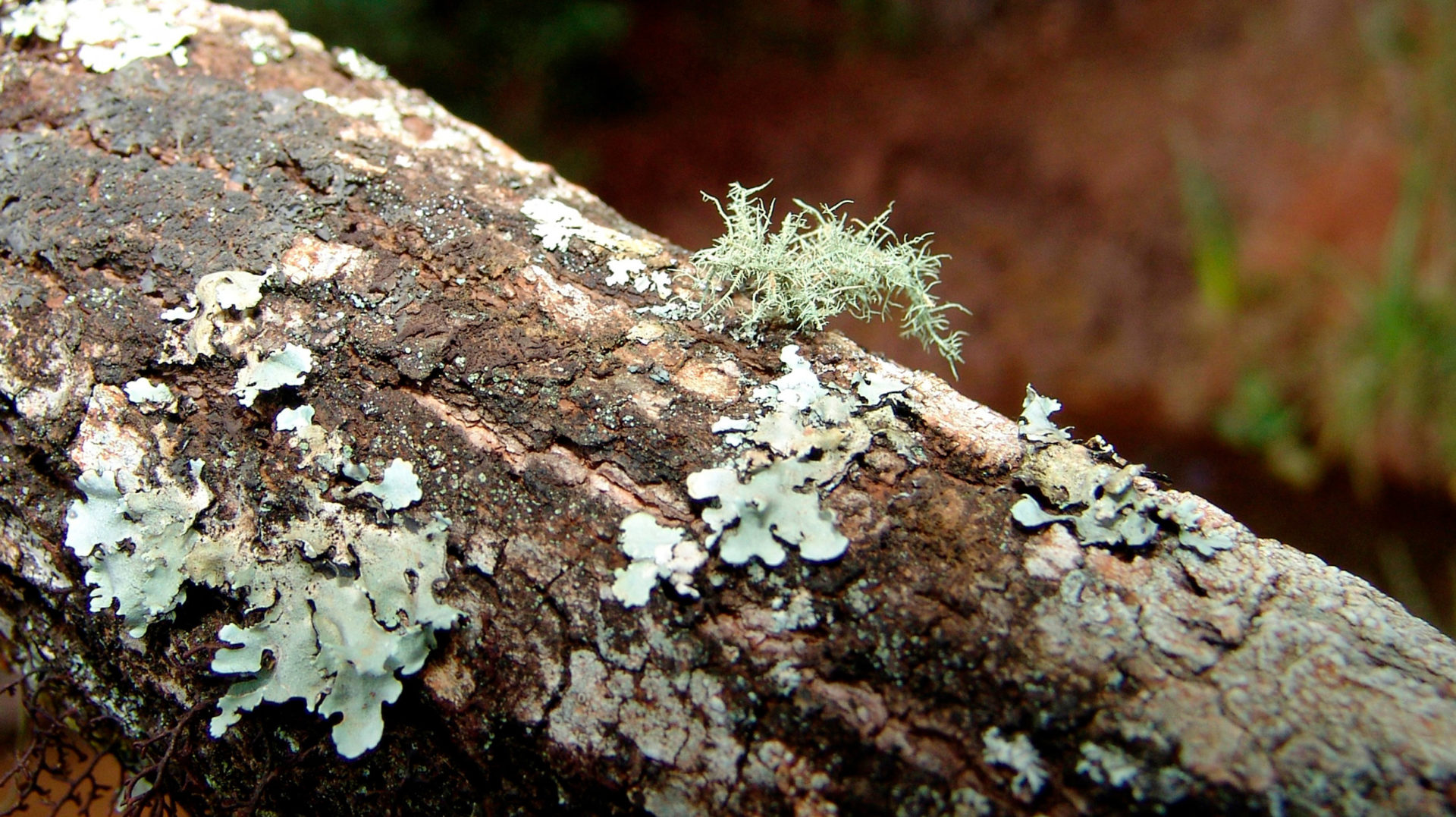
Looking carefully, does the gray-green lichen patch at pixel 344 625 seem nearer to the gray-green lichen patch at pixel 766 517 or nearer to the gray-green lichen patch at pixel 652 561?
the gray-green lichen patch at pixel 652 561

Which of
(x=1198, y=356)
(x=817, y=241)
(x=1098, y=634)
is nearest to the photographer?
(x=1098, y=634)

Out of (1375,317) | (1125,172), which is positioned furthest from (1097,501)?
(1125,172)

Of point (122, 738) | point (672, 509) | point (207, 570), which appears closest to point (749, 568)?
point (672, 509)

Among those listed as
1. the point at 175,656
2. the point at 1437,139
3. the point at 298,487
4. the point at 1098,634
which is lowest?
the point at 175,656

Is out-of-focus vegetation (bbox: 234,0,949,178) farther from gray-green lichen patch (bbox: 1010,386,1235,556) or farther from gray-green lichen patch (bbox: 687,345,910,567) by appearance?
gray-green lichen patch (bbox: 1010,386,1235,556)

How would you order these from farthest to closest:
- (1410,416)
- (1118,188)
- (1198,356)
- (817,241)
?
(1118,188)
(1198,356)
(1410,416)
(817,241)

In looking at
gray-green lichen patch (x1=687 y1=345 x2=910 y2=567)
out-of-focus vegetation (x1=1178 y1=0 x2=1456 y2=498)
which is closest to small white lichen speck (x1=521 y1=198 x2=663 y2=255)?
gray-green lichen patch (x1=687 y1=345 x2=910 y2=567)

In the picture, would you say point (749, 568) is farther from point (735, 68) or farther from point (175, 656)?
point (735, 68)
